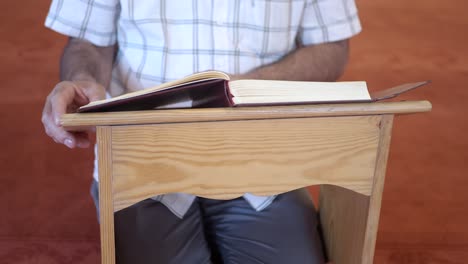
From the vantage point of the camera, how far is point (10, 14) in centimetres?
332

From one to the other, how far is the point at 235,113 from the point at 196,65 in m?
0.45

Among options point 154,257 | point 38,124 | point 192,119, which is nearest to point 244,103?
point 192,119

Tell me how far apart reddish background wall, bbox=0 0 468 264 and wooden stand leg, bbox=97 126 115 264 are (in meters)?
0.86

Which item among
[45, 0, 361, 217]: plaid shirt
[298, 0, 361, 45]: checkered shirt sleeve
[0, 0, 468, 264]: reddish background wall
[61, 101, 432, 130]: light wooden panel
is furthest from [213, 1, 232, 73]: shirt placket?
[0, 0, 468, 264]: reddish background wall

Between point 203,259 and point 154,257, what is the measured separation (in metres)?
0.10

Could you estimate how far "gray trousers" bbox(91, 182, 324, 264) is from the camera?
105 cm

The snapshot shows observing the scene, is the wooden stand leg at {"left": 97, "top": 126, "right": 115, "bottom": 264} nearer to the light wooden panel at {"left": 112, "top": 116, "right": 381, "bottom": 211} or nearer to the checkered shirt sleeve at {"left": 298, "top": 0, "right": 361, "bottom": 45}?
the light wooden panel at {"left": 112, "top": 116, "right": 381, "bottom": 211}

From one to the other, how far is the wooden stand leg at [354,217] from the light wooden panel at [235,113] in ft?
0.19

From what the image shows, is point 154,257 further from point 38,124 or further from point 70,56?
point 38,124

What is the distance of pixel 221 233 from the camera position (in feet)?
3.79

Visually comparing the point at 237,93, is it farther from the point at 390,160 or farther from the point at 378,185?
the point at 390,160

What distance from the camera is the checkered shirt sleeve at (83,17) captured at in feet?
3.71

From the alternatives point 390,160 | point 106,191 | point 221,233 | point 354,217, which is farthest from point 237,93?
point 390,160

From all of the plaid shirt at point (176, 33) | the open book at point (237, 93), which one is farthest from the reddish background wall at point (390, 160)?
the open book at point (237, 93)
